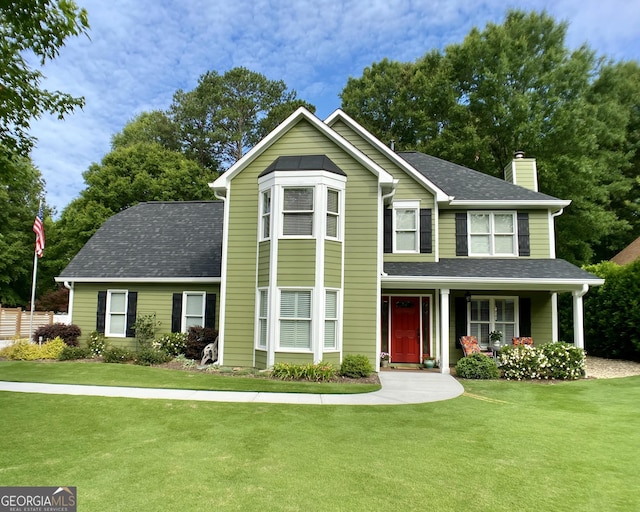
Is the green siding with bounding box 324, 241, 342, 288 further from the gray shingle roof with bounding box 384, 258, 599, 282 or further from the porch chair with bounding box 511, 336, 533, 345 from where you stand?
the porch chair with bounding box 511, 336, 533, 345

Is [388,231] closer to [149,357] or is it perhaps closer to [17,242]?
[149,357]

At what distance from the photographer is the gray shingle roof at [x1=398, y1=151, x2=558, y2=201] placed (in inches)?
627

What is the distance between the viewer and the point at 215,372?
12453 mm

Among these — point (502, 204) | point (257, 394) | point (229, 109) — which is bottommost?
point (257, 394)

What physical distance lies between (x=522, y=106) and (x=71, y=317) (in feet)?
80.7

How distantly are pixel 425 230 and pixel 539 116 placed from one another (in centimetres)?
1464

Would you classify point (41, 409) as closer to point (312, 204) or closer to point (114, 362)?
point (114, 362)

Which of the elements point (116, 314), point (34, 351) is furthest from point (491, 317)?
point (34, 351)

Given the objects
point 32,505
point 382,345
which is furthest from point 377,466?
point 382,345

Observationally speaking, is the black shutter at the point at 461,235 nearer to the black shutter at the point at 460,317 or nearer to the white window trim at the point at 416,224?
the white window trim at the point at 416,224

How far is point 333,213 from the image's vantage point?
13016 millimetres

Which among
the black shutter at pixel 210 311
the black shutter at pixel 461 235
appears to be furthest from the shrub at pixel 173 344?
the black shutter at pixel 461 235

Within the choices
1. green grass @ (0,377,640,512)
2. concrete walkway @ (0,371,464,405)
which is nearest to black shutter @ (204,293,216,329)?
concrete walkway @ (0,371,464,405)

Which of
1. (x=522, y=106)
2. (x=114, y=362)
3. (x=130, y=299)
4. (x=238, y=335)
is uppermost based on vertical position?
(x=522, y=106)
